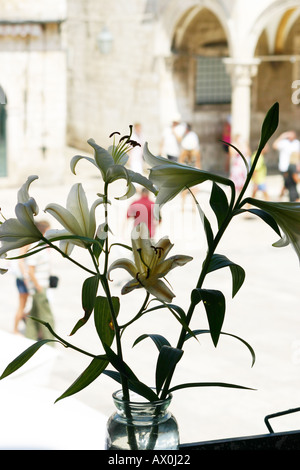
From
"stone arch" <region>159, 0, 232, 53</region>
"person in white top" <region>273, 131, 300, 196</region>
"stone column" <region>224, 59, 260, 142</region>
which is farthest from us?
"stone arch" <region>159, 0, 232, 53</region>

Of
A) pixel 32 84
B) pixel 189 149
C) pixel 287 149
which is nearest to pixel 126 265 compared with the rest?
pixel 287 149

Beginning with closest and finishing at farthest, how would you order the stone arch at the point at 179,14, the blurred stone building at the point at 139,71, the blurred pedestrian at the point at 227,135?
1. the blurred stone building at the point at 139,71
2. the stone arch at the point at 179,14
3. the blurred pedestrian at the point at 227,135

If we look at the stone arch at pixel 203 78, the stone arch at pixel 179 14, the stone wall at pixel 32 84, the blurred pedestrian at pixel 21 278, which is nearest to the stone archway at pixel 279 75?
the stone arch at pixel 203 78

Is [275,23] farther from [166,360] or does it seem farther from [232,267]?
[166,360]

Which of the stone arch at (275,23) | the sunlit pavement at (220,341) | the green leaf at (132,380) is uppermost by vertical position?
the stone arch at (275,23)

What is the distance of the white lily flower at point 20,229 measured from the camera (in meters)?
1.16

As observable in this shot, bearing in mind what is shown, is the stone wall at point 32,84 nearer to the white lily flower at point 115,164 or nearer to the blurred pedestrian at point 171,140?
the blurred pedestrian at point 171,140

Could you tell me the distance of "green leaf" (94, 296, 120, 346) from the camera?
49.8 inches

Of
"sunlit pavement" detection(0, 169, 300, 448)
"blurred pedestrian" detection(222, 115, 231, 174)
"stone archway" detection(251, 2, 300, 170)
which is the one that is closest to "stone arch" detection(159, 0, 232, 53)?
"stone archway" detection(251, 2, 300, 170)

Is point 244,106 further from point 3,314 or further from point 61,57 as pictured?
point 3,314

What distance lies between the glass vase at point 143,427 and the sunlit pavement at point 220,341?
4.39 feet

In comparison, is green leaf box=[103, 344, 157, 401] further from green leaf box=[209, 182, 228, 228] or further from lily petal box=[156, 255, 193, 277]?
green leaf box=[209, 182, 228, 228]
